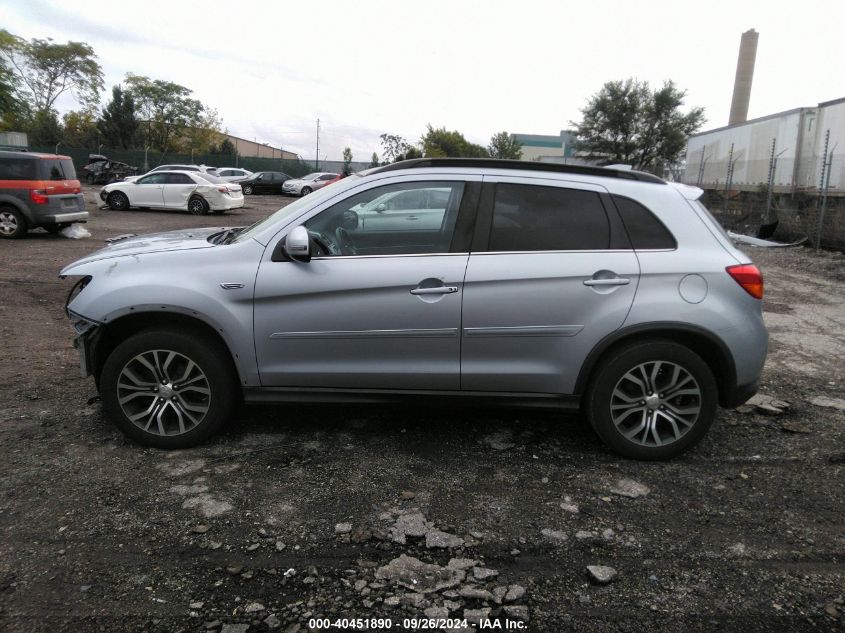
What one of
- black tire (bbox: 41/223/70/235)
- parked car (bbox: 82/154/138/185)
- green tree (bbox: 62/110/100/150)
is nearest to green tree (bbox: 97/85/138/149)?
green tree (bbox: 62/110/100/150)

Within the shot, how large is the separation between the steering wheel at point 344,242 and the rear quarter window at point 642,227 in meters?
1.61

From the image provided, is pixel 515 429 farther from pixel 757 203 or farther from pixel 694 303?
pixel 757 203

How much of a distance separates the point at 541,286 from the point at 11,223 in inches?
520

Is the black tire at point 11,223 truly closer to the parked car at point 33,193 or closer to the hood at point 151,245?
the parked car at point 33,193

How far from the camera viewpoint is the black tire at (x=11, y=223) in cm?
1328

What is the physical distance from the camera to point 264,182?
3831 cm

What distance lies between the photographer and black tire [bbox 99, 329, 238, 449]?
392cm

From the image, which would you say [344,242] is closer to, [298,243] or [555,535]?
[298,243]

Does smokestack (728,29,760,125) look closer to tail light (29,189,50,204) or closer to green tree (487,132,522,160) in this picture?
green tree (487,132,522,160)

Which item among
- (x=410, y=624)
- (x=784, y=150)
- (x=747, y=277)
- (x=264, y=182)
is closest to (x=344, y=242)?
(x=410, y=624)

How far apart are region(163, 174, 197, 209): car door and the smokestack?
2238 inches

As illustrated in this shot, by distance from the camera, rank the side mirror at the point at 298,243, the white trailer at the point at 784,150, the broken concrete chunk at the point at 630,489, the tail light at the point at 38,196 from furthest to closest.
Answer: the white trailer at the point at 784,150 → the tail light at the point at 38,196 → the side mirror at the point at 298,243 → the broken concrete chunk at the point at 630,489

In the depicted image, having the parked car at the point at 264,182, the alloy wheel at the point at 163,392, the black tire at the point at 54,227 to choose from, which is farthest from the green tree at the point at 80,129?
the alloy wheel at the point at 163,392

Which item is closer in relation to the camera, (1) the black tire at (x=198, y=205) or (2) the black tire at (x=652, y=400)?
(2) the black tire at (x=652, y=400)
